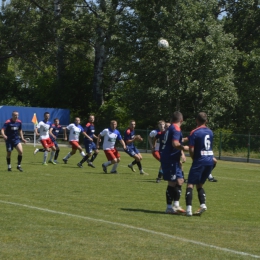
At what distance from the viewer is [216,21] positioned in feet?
143

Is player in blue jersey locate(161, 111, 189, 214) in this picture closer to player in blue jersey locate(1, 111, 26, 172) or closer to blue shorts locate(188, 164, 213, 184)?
blue shorts locate(188, 164, 213, 184)

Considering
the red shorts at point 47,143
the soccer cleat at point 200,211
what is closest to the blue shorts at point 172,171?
the soccer cleat at point 200,211

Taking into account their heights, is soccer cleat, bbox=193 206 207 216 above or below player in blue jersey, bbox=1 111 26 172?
below

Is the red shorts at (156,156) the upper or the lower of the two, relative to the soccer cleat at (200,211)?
upper

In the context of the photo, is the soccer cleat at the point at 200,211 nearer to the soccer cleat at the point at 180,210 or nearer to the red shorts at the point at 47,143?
the soccer cleat at the point at 180,210

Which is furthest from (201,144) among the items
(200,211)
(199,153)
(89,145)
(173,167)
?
(89,145)

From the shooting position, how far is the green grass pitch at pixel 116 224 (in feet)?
26.4

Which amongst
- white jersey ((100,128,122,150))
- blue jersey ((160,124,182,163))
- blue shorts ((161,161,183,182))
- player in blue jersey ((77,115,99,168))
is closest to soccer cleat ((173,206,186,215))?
blue shorts ((161,161,183,182))

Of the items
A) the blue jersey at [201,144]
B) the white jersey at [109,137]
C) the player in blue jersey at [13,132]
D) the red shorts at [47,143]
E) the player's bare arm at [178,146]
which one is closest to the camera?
the blue jersey at [201,144]

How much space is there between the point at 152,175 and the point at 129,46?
23085mm

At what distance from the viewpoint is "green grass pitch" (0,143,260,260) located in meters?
8.05

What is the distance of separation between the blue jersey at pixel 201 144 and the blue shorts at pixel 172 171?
0.57 meters

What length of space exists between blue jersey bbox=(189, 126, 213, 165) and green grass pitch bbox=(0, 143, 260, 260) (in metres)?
1.01

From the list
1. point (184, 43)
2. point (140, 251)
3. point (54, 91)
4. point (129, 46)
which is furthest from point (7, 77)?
point (140, 251)
